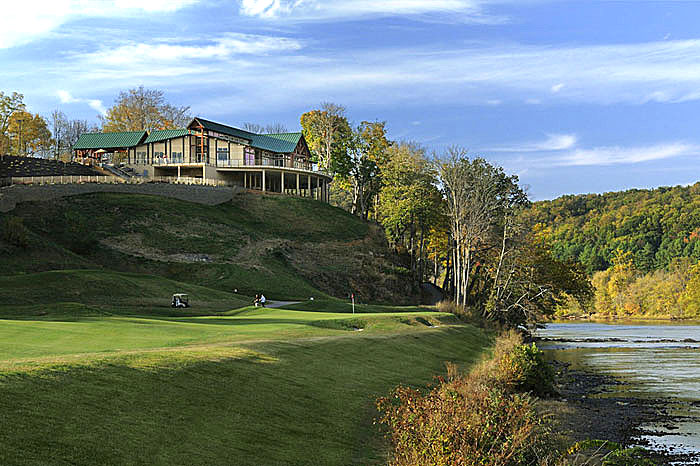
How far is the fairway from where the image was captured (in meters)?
12.0

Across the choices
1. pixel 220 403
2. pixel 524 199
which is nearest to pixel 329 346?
pixel 220 403

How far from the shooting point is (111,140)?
89.9 m

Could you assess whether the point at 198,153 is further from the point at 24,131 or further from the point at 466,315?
the point at 466,315

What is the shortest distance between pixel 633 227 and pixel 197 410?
166236 mm

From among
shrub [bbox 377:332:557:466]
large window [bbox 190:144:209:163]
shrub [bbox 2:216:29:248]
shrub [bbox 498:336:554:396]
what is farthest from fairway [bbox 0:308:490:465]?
large window [bbox 190:144:209:163]

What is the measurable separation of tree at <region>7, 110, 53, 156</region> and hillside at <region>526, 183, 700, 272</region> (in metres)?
97.7

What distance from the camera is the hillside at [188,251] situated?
1834 inches

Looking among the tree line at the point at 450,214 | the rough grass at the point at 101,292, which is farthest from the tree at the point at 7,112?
the rough grass at the point at 101,292

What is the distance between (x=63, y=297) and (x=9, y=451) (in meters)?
31.5

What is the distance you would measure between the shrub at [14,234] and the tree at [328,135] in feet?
161

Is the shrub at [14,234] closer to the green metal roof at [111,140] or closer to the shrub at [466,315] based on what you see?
the shrub at [466,315]

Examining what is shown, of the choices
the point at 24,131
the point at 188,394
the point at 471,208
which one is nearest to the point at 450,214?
the point at 471,208

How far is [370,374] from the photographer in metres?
23.7

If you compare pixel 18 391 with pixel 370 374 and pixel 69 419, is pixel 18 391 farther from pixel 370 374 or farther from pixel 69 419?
pixel 370 374
